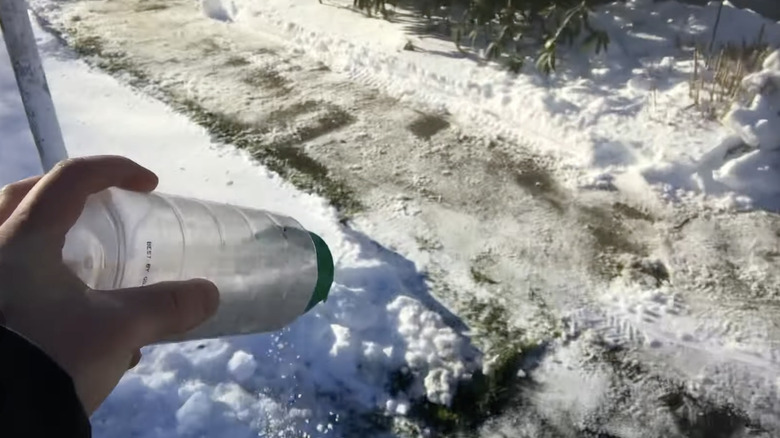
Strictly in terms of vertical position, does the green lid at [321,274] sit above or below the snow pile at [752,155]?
above

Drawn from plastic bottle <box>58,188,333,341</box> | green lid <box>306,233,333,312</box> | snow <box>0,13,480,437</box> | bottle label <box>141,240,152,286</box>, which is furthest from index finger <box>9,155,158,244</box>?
snow <box>0,13,480,437</box>

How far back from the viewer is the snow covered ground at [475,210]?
258 centimetres

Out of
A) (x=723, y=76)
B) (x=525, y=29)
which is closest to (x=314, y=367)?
(x=723, y=76)

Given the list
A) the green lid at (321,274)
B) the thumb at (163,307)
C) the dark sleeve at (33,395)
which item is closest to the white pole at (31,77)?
the green lid at (321,274)

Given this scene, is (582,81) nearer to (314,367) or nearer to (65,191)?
(314,367)

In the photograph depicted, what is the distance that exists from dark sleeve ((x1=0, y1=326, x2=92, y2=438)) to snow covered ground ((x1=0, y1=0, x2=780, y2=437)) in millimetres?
1443

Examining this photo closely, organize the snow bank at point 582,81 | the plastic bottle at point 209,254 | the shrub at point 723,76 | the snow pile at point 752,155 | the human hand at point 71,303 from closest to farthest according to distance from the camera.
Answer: the human hand at point 71,303
the plastic bottle at point 209,254
the snow pile at point 752,155
the snow bank at point 582,81
the shrub at point 723,76

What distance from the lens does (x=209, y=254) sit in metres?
1.92

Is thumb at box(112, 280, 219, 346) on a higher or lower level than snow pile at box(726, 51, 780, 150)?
higher

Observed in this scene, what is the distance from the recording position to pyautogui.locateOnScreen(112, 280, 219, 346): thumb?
1234mm

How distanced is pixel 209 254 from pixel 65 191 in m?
0.63

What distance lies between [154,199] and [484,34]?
3.55 m

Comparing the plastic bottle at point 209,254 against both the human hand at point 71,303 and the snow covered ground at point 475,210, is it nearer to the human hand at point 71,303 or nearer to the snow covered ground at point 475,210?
the human hand at point 71,303

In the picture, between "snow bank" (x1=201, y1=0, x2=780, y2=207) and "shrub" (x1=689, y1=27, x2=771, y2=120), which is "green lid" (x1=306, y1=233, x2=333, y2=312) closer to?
"snow bank" (x1=201, y1=0, x2=780, y2=207)
